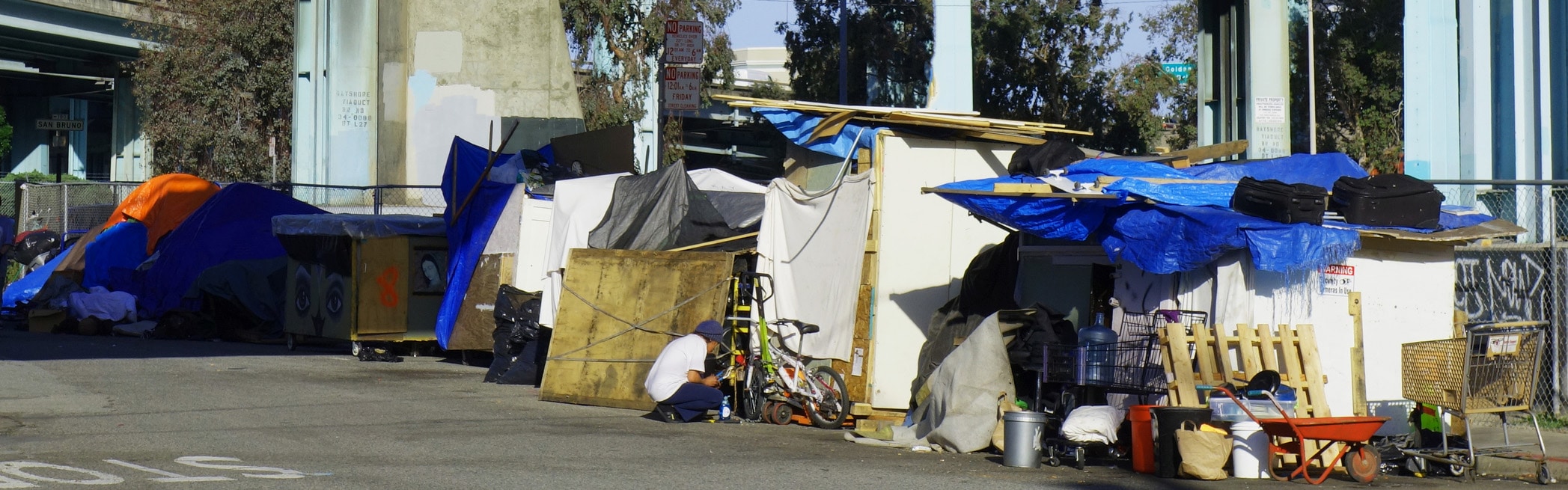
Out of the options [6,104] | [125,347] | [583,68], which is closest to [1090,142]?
[583,68]

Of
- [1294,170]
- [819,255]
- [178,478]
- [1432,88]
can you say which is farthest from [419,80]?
[178,478]

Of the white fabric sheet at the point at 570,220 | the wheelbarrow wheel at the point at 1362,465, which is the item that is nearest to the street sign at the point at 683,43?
the white fabric sheet at the point at 570,220

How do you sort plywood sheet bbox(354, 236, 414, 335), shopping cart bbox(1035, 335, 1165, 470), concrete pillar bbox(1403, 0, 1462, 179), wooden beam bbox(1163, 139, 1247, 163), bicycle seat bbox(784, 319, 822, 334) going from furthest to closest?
plywood sheet bbox(354, 236, 414, 335)
concrete pillar bbox(1403, 0, 1462, 179)
wooden beam bbox(1163, 139, 1247, 163)
bicycle seat bbox(784, 319, 822, 334)
shopping cart bbox(1035, 335, 1165, 470)

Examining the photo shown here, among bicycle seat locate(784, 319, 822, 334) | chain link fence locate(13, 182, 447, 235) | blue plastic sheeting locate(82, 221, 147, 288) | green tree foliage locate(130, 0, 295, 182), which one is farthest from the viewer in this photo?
green tree foliage locate(130, 0, 295, 182)

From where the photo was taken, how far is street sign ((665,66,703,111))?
19.4m

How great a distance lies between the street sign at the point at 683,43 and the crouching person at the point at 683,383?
8080 mm

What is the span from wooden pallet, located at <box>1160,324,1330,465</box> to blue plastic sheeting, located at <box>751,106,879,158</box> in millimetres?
3611

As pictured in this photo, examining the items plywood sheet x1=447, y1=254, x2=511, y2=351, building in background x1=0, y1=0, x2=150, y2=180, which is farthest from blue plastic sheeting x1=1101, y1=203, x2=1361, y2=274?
building in background x1=0, y1=0, x2=150, y2=180

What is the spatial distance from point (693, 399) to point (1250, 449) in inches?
183

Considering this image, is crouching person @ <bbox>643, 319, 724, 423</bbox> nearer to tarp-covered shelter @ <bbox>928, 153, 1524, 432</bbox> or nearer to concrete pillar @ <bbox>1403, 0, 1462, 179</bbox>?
tarp-covered shelter @ <bbox>928, 153, 1524, 432</bbox>

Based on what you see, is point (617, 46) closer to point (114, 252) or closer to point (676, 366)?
point (114, 252)

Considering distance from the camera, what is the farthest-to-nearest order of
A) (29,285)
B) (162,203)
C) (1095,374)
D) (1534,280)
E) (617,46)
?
(617,46), (29,285), (162,203), (1534,280), (1095,374)

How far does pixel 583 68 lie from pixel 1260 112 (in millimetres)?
29546

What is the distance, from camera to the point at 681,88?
765 inches
